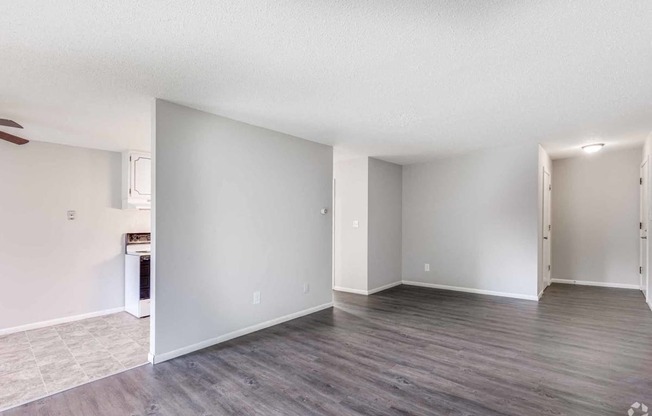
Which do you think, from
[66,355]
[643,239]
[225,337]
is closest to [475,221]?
[643,239]

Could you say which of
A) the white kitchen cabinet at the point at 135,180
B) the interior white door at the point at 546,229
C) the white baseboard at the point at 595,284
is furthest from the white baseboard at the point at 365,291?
the white kitchen cabinet at the point at 135,180

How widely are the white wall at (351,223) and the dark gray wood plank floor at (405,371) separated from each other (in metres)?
1.49

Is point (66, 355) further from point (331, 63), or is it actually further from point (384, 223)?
point (384, 223)

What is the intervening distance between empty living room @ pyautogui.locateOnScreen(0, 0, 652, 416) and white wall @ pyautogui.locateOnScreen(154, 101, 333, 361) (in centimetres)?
2

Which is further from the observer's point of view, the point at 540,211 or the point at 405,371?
the point at 540,211

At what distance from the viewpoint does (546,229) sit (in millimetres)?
5762

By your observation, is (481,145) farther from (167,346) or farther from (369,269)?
(167,346)

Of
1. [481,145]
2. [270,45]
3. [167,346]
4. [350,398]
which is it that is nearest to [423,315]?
[350,398]

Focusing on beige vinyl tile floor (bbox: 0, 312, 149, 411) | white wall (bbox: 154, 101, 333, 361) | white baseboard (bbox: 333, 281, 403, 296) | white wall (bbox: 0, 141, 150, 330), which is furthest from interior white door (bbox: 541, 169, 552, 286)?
white wall (bbox: 0, 141, 150, 330)

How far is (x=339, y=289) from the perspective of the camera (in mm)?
5949

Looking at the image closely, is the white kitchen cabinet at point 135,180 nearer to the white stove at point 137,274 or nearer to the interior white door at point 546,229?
the white stove at point 137,274

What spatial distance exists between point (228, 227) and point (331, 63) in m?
2.01

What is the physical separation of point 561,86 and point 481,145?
235 cm

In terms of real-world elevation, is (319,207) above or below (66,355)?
above
